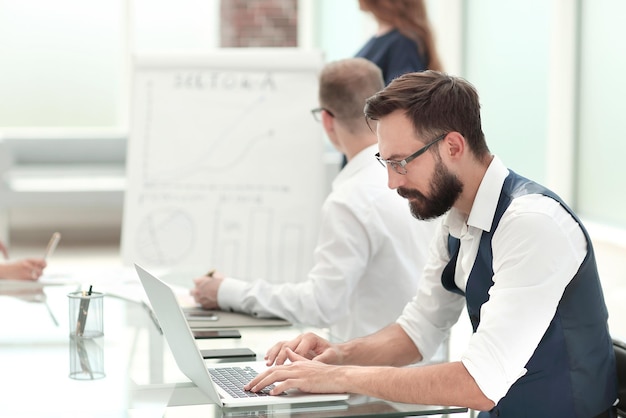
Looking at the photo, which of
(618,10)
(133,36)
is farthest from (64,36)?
(618,10)

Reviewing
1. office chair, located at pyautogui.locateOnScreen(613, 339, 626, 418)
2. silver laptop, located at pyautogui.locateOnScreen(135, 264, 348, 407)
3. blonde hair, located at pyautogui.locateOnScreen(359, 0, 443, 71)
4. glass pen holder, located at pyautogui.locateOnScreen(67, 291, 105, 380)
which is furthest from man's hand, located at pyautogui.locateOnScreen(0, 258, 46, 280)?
blonde hair, located at pyautogui.locateOnScreen(359, 0, 443, 71)

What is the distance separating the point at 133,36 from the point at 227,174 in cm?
476

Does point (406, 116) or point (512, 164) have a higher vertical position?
point (406, 116)

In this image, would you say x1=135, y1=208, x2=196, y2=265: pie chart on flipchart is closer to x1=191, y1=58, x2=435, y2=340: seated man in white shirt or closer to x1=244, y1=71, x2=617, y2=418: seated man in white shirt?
x1=191, y1=58, x2=435, y2=340: seated man in white shirt

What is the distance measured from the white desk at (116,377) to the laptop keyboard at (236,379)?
46 millimetres

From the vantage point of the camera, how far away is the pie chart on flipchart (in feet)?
13.0

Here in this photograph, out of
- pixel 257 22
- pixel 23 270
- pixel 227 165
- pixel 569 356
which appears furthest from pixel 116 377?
pixel 257 22

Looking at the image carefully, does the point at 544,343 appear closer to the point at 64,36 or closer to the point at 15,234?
the point at 15,234

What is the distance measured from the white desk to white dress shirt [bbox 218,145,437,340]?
0.37 feet

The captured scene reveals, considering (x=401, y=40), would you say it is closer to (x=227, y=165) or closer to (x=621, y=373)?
(x=227, y=165)

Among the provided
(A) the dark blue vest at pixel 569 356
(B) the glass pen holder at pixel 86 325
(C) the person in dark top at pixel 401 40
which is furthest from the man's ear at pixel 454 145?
(C) the person in dark top at pixel 401 40

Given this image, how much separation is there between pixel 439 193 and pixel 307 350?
0.43m

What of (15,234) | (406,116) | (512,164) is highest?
(406,116)

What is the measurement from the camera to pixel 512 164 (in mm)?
5180
